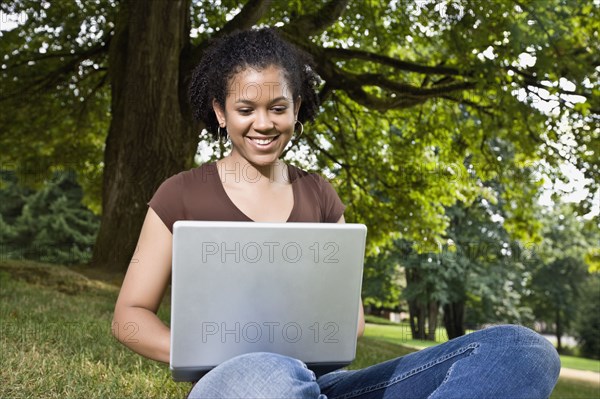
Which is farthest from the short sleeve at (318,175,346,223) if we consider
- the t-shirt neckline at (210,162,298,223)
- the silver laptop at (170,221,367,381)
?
the silver laptop at (170,221,367,381)

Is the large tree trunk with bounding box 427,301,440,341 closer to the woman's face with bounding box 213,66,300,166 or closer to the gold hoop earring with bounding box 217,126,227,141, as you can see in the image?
the gold hoop earring with bounding box 217,126,227,141

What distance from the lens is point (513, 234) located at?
441 inches

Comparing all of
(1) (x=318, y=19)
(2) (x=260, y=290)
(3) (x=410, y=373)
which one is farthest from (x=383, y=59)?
(2) (x=260, y=290)

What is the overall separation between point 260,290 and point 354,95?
860cm

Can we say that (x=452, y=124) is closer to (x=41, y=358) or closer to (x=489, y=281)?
(x=41, y=358)

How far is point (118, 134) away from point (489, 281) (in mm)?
15774

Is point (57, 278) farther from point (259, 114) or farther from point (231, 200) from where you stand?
point (259, 114)

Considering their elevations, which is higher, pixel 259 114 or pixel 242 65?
pixel 242 65

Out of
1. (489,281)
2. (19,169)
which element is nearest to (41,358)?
(19,169)

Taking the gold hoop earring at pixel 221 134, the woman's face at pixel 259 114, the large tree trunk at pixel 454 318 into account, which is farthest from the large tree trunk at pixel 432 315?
the woman's face at pixel 259 114

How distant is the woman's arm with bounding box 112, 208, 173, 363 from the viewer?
6.37ft

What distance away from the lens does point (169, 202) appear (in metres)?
2.17

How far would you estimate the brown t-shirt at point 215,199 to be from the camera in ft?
7.13

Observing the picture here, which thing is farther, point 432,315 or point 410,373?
point 432,315
